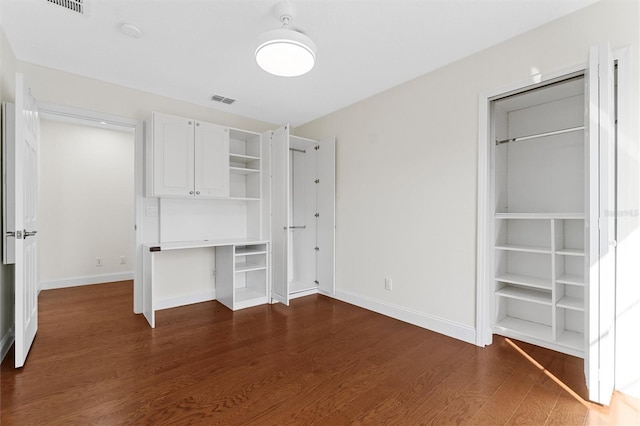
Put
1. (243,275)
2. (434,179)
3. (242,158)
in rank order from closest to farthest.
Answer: (434,179) < (242,158) < (243,275)

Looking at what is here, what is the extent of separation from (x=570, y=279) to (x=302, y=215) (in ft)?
10.5

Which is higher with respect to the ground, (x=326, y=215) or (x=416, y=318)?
(x=326, y=215)

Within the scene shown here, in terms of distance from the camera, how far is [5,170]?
2.34 m

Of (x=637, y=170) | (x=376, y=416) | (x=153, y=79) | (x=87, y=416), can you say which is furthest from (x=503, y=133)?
(x=87, y=416)

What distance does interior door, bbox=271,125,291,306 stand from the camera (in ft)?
12.2

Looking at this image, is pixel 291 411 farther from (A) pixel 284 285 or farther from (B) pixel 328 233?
(B) pixel 328 233

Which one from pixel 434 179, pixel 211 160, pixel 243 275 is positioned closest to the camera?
pixel 434 179

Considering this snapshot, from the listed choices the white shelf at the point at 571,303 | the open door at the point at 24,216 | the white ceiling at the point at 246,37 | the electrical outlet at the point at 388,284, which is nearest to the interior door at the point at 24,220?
the open door at the point at 24,216

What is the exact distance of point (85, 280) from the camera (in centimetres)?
482

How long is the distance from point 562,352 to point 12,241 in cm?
456

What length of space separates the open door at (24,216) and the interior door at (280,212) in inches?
91.4

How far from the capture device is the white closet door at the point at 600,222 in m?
1.73

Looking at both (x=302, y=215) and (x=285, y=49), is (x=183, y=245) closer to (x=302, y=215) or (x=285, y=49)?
(x=302, y=215)

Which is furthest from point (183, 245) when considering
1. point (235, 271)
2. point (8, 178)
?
point (8, 178)
